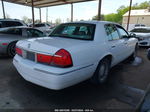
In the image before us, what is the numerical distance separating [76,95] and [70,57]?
3.22ft

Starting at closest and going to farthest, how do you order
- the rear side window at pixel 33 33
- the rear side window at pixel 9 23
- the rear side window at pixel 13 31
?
the rear side window at pixel 13 31
the rear side window at pixel 33 33
the rear side window at pixel 9 23

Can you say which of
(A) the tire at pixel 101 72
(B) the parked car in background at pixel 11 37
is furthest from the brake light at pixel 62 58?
(B) the parked car in background at pixel 11 37

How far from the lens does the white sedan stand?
2.14 meters

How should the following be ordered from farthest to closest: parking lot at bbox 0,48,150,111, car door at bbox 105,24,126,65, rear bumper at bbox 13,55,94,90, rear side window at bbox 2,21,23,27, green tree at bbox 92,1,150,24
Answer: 1. green tree at bbox 92,1,150,24
2. rear side window at bbox 2,21,23,27
3. car door at bbox 105,24,126,65
4. parking lot at bbox 0,48,150,111
5. rear bumper at bbox 13,55,94,90

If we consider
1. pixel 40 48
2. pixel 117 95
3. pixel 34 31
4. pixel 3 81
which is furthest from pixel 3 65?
pixel 117 95

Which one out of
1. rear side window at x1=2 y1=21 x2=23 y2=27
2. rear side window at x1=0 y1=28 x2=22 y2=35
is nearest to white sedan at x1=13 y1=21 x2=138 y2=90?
rear side window at x1=0 y1=28 x2=22 y2=35

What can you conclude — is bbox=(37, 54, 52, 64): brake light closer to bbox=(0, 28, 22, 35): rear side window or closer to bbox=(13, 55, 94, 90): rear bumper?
bbox=(13, 55, 94, 90): rear bumper

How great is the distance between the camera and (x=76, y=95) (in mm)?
2721

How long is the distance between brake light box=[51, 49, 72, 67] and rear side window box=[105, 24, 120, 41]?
1.43m

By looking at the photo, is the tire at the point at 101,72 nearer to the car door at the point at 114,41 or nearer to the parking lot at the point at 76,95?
the parking lot at the point at 76,95

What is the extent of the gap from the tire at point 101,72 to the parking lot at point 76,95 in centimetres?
16

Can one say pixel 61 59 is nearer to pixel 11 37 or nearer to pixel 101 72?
pixel 101 72

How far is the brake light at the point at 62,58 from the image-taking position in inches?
83.4

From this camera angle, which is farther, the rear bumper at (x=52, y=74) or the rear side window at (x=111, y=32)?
the rear side window at (x=111, y=32)
